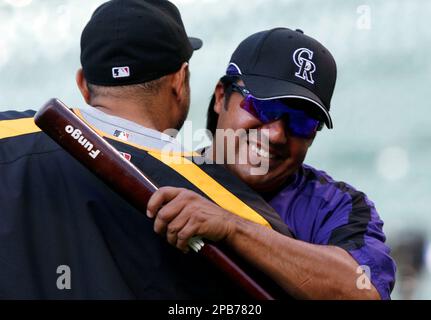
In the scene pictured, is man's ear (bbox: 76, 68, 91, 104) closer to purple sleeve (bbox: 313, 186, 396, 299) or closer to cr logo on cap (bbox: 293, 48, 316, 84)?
cr logo on cap (bbox: 293, 48, 316, 84)

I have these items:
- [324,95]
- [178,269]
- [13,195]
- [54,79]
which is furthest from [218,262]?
[54,79]

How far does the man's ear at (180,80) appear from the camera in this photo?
3.27m

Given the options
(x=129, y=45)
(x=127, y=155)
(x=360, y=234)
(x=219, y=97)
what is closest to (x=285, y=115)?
(x=219, y=97)

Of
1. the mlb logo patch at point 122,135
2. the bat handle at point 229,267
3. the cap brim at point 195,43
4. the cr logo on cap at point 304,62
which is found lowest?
the bat handle at point 229,267

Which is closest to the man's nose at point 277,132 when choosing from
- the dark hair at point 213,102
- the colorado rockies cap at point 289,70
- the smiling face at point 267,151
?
the smiling face at point 267,151

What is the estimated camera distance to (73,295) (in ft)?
9.40

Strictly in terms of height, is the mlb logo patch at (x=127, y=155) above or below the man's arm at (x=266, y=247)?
above

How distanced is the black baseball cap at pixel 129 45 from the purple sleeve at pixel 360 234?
728 millimetres

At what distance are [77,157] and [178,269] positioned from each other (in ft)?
1.46

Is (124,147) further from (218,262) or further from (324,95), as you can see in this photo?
(324,95)

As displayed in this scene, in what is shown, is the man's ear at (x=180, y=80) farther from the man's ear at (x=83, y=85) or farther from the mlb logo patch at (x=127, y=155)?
the mlb logo patch at (x=127, y=155)

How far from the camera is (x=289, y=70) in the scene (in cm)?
356

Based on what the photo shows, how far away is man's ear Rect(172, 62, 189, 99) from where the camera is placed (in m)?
3.27
